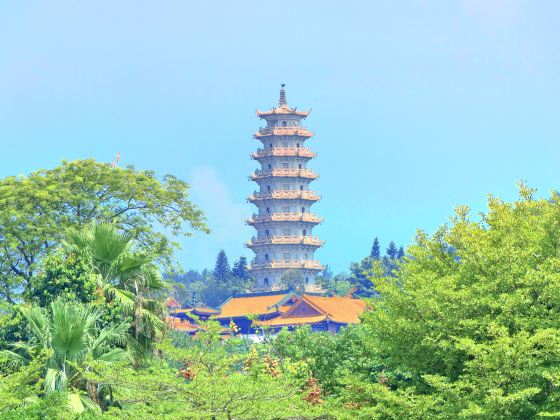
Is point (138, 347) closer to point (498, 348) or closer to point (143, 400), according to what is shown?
point (143, 400)

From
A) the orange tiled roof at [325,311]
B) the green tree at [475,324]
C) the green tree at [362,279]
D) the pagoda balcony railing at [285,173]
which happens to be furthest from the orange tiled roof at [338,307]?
the green tree at [475,324]

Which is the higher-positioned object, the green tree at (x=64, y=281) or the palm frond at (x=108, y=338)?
the green tree at (x=64, y=281)

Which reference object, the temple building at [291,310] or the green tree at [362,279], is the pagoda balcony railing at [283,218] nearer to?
the green tree at [362,279]

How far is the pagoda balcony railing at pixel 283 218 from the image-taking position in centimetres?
15212

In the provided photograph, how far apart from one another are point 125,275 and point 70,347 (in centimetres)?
370

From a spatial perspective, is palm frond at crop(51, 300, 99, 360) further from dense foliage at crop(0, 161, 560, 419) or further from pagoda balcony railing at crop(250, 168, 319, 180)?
pagoda balcony railing at crop(250, 168, 319, 180)

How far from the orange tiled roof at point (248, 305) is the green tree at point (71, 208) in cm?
8441

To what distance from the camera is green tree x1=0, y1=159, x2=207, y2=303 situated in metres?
44.7

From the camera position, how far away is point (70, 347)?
2659 centimetres

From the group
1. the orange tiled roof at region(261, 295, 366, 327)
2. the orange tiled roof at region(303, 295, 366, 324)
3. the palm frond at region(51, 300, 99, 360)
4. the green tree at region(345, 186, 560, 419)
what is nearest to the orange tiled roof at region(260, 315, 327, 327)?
the orange tiled roof at region(261, 295, 366, 327)

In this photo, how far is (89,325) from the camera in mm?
26797

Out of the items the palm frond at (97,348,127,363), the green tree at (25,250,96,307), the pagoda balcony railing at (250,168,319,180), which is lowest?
the palm frond at (97,348,127,363)

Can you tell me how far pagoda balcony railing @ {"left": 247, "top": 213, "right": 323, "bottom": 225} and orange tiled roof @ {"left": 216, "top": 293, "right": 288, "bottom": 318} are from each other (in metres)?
14.4

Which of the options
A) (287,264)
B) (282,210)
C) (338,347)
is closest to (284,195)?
(282,210)
